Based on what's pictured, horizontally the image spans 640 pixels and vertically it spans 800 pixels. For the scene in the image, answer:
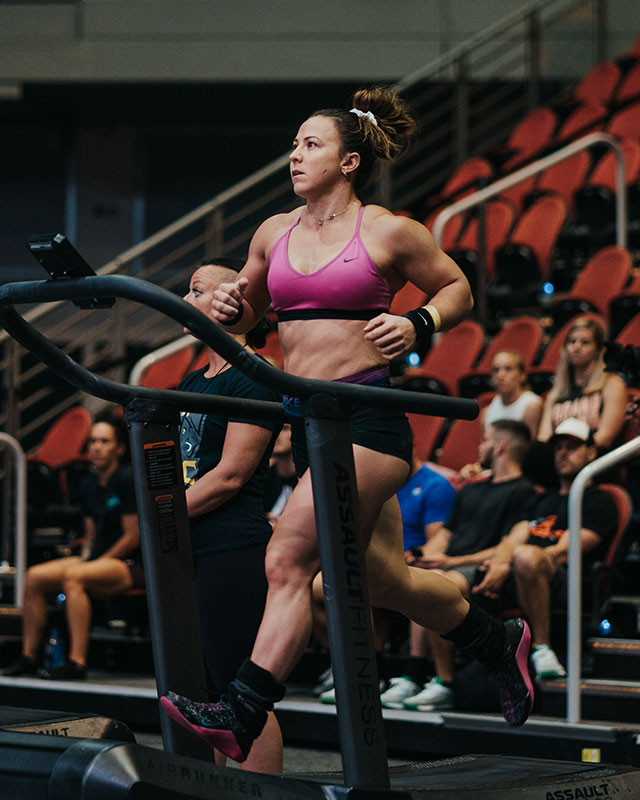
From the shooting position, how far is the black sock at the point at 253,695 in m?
2.54

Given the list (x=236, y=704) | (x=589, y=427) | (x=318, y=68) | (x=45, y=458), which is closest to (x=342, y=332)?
(x=236, y=704)

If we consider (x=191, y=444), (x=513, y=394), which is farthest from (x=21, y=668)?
(x=191, y=444)

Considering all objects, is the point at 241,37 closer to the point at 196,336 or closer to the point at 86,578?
the point at 86,578

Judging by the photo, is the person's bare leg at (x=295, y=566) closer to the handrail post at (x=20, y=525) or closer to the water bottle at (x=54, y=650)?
the water bottle at (x=54, y=650)

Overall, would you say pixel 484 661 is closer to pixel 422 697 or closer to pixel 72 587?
pixel 422 697

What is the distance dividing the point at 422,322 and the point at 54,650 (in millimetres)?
4317

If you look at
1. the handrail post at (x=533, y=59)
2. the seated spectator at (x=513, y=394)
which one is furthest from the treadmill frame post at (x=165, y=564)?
the handrail post at (x=533, y=59)

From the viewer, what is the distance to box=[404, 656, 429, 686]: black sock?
204 inches

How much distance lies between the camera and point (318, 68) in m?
12.2

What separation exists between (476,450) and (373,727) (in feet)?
14.9

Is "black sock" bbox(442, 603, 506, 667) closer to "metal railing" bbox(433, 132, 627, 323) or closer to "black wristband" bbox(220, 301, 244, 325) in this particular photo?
"black wristband" bbox(220, 301, 244, 325)

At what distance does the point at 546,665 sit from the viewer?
4879mm

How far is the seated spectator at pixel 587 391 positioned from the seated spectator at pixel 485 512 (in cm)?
29

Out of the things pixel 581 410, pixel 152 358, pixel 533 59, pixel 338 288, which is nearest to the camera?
pixel 338 288
